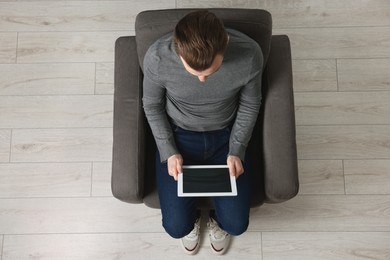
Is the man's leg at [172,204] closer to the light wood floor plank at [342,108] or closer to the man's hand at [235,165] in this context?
the man's hand at [235,165]

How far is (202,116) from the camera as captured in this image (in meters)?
1.44

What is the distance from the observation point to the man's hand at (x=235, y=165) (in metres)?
1.42

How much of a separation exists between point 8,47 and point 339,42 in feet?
5.38

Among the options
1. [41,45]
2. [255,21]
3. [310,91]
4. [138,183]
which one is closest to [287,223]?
[310,91]

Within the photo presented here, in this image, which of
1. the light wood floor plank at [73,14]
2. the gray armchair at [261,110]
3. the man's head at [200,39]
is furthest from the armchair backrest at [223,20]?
the light wood floor plank at [73,14]

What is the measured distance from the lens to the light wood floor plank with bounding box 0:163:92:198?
6.10 ft

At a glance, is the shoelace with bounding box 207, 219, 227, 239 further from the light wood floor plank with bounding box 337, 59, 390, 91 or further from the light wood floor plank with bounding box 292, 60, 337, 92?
the light wood floor plank with bounding box 337, 59, 390, 91

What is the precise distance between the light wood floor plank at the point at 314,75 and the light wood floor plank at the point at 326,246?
68 cm

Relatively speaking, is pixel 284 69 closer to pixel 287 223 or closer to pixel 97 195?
pixel 287 223

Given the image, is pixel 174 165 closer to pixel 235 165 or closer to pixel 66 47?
pixel 235 165

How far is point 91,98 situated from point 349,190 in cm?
127

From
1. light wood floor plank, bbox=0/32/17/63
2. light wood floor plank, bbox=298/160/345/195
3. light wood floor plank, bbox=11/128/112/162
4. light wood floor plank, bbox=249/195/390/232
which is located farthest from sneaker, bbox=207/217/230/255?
light wood floor plank, bbox=0/32/17/63

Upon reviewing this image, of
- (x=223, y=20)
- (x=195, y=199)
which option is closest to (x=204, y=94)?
(x=223, y=20)

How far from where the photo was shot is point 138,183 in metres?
1.40
